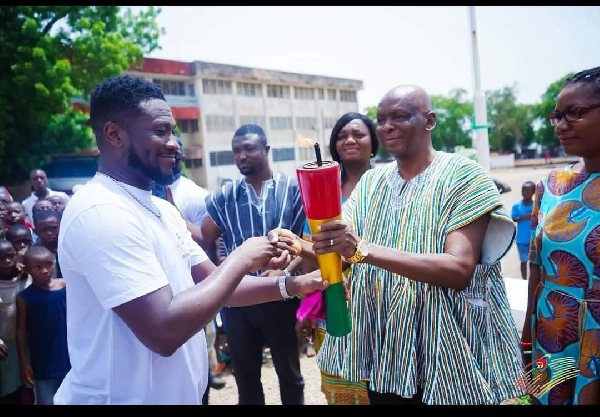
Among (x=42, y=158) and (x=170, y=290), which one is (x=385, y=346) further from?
(x=42, y=158)

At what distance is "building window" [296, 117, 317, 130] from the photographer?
1626 inches

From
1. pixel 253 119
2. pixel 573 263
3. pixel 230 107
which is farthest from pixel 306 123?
pixel 573 263

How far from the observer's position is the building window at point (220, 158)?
1300 inches

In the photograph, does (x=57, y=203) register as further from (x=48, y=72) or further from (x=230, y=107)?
(x=230, y=107)

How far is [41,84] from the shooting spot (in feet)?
46.0

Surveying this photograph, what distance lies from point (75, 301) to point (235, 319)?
6.86 ft

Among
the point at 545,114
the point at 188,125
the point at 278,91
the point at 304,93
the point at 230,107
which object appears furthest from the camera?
the point at 545,114

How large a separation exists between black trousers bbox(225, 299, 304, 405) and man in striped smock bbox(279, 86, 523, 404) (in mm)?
1192

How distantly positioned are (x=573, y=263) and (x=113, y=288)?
193cm

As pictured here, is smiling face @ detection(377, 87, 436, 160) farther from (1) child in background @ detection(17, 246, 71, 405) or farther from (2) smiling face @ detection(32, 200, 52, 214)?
(2) smiling face @ detection(32, 200, 52, 214)

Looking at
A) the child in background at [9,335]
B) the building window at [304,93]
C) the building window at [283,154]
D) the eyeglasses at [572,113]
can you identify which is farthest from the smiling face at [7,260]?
the building window at [304,93]

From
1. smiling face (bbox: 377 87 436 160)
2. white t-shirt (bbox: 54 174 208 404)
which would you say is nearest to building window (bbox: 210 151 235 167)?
smiling face (bbox: 377 87 436 160)

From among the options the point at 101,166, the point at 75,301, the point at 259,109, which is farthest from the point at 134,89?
the point at 259,109

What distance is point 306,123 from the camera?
42.5m
